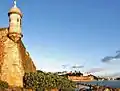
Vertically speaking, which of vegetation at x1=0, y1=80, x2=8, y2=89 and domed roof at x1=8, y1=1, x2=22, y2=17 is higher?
domed roof at x1=8, y1=1, x2=22, y2=17

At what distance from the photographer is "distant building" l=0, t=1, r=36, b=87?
141 feet

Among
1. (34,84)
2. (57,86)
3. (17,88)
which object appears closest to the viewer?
(17,88)

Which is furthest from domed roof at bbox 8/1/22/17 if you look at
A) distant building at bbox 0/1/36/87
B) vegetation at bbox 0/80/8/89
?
vegetation at bbox 0/80/8/89

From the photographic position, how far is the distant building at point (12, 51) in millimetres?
42844

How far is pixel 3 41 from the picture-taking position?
43938mm

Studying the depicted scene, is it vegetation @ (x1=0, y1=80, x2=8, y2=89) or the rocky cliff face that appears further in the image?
the rocky cliff face

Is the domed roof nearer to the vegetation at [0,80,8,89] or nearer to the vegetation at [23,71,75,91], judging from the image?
the vegetation at [23,71,75,91]

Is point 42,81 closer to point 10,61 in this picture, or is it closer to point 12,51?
point 10,61

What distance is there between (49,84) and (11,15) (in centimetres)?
1162

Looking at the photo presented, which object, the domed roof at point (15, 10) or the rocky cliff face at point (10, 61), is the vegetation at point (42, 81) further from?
the domed roof at point (15, 10)

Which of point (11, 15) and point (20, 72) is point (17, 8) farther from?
point (20, 72)

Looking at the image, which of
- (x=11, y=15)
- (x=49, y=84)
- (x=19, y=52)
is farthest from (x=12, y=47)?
(x=49, y=84)

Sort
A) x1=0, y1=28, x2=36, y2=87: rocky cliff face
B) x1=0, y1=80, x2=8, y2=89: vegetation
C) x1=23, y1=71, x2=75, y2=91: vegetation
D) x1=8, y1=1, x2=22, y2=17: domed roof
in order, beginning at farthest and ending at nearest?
x1=23, y1=71, x2=75, y2=91: vegetation
x1=8, y1=1, x2=22, y2=17: domed roof
x1=0, y1=28, x2=36, y2=87: rocky cliff face
x1=0, y1=80, x2=8, y2=89: vegetation

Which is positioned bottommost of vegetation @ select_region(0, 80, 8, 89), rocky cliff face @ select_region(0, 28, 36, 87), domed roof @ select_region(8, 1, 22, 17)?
vegetation @ select_region(0, 80, 8, 89)
